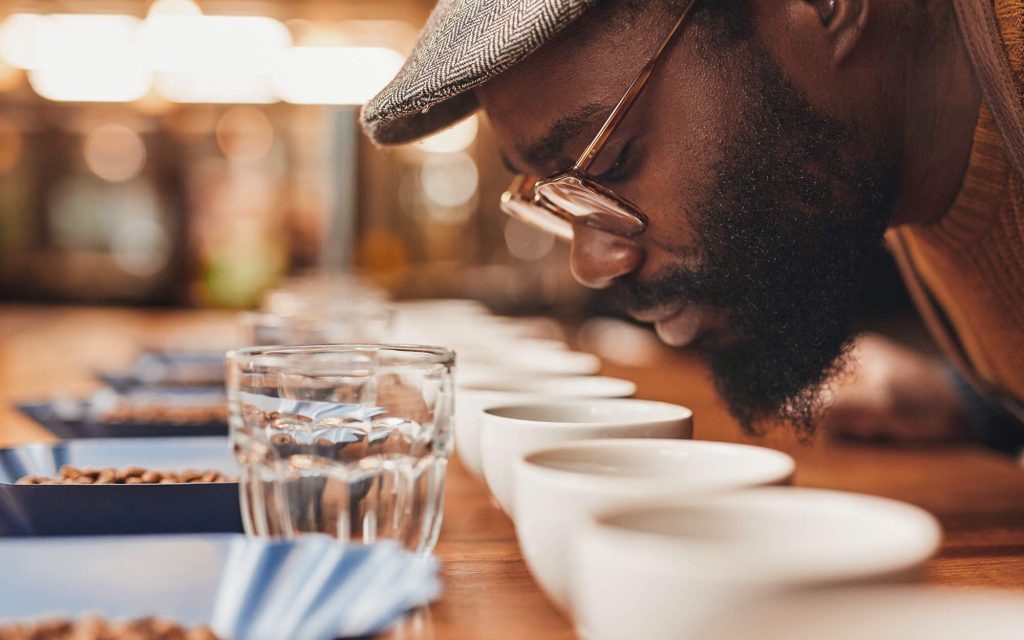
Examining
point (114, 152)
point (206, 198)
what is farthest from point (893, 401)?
point (114, 152)

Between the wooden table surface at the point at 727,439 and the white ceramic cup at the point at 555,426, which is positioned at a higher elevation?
the white ceramic cup at the point at 555,426

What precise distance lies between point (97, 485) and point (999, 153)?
0.91 metres

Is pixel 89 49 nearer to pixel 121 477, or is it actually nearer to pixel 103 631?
pixel 121 477

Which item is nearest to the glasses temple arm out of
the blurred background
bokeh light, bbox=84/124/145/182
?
the blurred background

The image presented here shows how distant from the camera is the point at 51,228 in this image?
884 cm

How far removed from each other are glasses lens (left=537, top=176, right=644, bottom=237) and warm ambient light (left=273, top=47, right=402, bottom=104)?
5.00 metres

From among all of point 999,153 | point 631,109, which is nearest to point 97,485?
point 631,109

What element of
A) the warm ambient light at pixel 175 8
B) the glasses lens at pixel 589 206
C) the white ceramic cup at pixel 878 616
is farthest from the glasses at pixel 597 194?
the warm ambient light at pixel 175 8

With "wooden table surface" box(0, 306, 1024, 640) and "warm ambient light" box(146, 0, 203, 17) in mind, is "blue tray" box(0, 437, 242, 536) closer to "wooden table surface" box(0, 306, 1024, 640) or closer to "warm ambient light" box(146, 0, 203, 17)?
"wooden table surface" box(0, 306, 1024, 640)

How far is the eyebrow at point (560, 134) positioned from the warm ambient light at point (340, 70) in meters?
4.98

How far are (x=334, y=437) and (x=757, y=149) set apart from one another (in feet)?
1.86

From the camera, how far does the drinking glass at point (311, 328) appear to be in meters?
1.35

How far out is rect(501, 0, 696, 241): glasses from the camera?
0.93 meters

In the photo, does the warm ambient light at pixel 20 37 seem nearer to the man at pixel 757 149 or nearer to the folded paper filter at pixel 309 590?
the man at pixel 757 149
